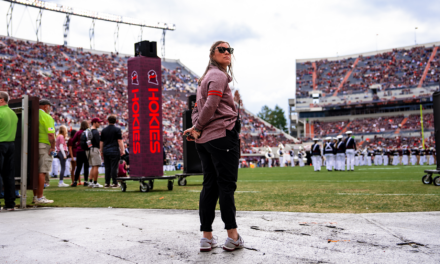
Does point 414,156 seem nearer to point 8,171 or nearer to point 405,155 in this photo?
point 405,155

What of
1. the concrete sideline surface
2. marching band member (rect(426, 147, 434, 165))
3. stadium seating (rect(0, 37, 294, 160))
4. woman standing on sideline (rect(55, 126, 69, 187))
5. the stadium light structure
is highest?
the stadium light structure

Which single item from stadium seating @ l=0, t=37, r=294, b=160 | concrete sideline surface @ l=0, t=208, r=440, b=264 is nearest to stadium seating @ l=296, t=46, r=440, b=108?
stadium seating @ l=0, t=37, r=294, b=160

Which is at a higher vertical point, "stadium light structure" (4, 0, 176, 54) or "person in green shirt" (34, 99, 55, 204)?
"stadium light structure" (4, 0, 176, 54)

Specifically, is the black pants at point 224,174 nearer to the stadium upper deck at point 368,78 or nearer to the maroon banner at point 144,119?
the maroon banner at point 144,119

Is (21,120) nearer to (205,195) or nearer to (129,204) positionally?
(129,204)

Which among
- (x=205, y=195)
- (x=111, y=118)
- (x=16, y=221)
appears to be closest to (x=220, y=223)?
(x=205, y=195)

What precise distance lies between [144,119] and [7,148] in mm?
3514

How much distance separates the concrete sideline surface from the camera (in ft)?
8.79

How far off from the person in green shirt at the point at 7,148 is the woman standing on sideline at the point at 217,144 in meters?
3.93

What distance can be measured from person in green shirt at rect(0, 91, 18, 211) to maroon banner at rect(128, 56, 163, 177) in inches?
129

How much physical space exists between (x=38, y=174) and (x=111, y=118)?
152 inches

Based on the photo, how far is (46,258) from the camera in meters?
2.77

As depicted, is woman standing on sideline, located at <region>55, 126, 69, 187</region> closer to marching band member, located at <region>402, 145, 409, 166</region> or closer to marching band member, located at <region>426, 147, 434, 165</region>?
marching band member, located at <region>402, 145, 409, 166</region>

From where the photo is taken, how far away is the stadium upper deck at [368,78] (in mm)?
51750
